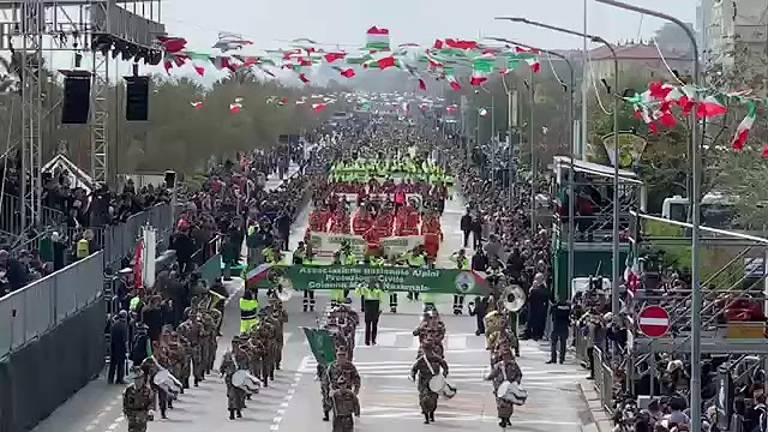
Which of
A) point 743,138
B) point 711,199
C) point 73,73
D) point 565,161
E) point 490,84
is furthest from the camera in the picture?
point 490,84

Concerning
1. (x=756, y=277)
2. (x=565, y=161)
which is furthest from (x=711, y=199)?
(x=756, y=277)

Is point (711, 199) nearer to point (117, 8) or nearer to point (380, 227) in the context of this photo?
point (380, 227)

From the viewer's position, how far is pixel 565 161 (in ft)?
159

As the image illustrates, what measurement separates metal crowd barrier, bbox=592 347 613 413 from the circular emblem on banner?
8.82 m

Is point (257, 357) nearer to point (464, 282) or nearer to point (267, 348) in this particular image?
point (267, 348)

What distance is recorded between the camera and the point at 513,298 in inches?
1469

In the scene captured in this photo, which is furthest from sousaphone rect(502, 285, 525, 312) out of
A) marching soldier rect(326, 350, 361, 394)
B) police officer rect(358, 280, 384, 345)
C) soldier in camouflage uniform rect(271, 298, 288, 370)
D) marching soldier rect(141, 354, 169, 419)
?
marching soldier rect(326, 350, 361, 394)

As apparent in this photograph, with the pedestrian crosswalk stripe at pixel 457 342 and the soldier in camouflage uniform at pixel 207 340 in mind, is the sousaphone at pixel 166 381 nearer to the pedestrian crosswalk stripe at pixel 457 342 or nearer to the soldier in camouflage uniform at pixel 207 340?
the soldier in camouflage uniform at pixel 207 340

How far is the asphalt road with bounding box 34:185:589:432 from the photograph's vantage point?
2959cm

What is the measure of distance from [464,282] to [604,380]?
11.4 m

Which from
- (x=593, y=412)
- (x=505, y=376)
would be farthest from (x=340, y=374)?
(x=593, y=412)

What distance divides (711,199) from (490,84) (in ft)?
197

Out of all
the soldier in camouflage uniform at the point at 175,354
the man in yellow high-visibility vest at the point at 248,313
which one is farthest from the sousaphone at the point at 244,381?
the man in yellow high-visibility vest at the point at 248,313

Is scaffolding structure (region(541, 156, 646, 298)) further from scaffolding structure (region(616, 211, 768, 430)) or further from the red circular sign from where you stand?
the red circular sign
